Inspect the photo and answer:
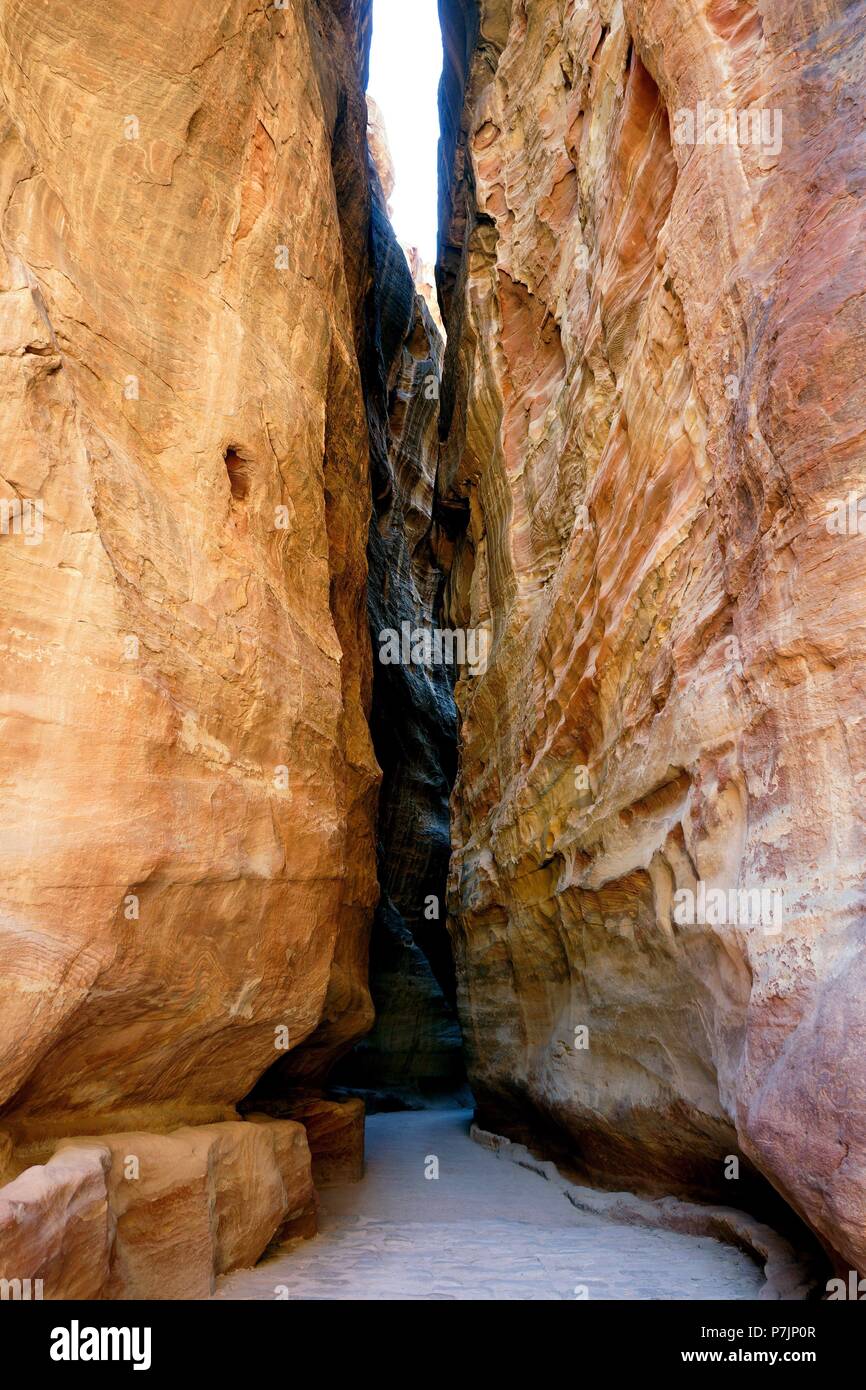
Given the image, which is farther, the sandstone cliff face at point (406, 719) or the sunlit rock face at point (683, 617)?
the sandstone cliff face at point (406, 719)

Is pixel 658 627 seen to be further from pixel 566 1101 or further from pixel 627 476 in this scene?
pixel 566 1101

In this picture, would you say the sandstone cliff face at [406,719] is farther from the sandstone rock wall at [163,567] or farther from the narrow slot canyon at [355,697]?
the sandstone rock wall at [163,567]

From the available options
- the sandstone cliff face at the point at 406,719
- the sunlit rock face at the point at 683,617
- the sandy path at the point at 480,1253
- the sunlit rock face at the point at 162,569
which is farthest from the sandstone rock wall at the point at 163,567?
the sandstone cliff face at the point at 406,719

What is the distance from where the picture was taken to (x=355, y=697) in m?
12.4

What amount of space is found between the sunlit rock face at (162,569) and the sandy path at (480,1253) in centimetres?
98

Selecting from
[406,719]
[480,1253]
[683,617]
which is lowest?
[480,1253]

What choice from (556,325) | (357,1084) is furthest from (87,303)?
(357,1084)

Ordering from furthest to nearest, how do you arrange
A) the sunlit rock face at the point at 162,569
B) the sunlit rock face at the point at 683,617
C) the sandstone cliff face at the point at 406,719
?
1. the sandstone cliff face at the point at 406,719
2. the sunlit rock face at the point at 162,569
3. the sunlit rock face at the point at 683,617

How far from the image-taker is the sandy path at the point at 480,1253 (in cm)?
577

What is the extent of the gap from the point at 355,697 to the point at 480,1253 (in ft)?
23.0

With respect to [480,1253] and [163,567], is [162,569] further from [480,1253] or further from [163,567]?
[480,1253]

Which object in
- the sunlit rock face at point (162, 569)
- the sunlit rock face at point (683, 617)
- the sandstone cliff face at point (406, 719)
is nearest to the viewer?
the sunlit rock face at point (683, 617)

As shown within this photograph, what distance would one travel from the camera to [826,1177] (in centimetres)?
441

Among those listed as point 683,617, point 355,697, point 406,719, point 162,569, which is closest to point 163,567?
point 162,569
